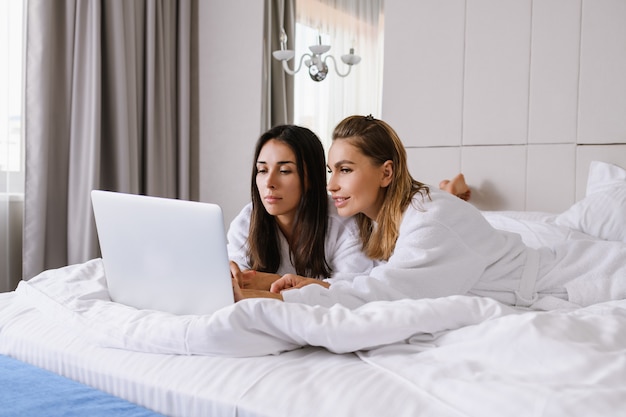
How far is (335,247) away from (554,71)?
4.47 feet

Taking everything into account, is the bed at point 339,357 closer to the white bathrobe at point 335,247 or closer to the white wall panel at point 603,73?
the white bathrobe at point 335,247

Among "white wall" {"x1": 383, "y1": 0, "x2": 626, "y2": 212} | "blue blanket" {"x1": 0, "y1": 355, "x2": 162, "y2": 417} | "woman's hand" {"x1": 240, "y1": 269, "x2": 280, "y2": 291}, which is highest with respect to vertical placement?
"white wall" {"x1": 383, "y1": 0, "x2": 626, "y2": 212}

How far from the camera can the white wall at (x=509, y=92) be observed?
2.38m

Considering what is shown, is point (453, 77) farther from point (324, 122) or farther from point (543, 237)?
point (543, 237)

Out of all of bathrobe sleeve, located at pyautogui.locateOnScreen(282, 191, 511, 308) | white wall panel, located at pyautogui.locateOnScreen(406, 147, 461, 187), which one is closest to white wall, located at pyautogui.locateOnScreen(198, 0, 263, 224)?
white wall panel, located at pyautogui.locateOnScreen(406, 147, 461, 187)

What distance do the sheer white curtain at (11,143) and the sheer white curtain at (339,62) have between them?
1.40 metres

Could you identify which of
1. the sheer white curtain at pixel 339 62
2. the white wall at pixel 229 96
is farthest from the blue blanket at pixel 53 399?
the white wall at pixel 229 96

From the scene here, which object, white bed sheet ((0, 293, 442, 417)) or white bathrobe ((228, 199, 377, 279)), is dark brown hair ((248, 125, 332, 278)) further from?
white bed sheet ((0, 293, 442, 417))

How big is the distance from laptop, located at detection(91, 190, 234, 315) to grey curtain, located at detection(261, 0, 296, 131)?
224 cm

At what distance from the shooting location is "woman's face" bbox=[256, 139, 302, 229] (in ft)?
5.51

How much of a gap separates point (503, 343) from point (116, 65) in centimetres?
281

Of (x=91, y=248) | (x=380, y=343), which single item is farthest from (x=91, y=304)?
(x=91, y=248)

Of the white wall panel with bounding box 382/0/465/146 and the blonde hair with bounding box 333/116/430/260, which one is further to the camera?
the white wall panel with bounding box 382/0/465/146

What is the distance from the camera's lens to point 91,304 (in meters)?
1.20
